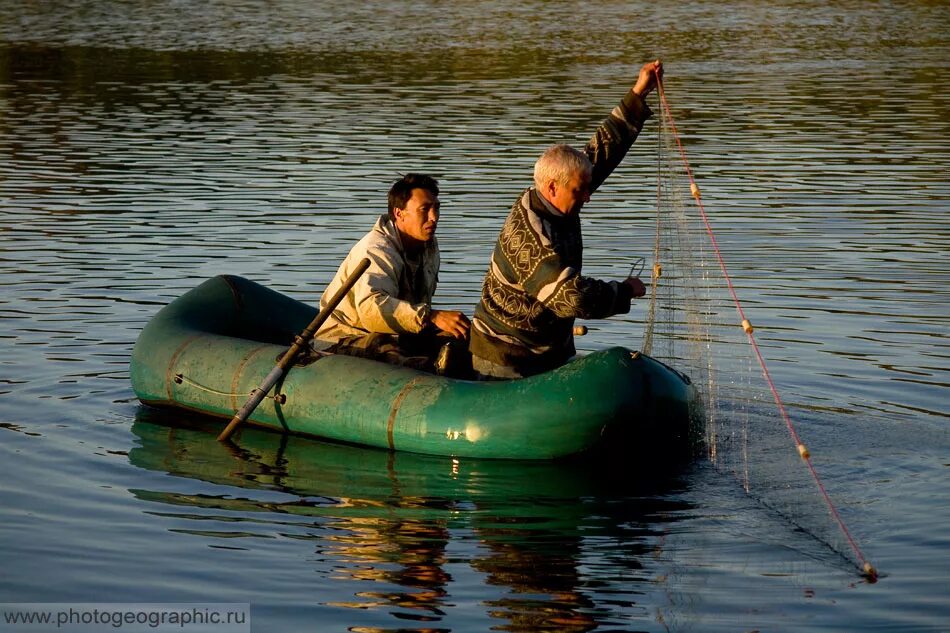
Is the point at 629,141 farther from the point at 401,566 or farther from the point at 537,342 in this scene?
the point at 401,566

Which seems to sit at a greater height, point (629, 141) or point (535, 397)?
point (629, 141)

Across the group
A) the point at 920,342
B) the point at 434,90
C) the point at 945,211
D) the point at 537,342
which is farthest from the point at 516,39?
the point at 537,342

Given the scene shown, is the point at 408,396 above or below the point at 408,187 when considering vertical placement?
below

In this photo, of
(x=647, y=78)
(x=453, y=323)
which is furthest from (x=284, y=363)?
(x=647, y=78)

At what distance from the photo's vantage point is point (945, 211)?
1525 cm

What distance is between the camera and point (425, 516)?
7727 millimetres

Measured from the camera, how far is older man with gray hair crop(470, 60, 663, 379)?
7.97 meters

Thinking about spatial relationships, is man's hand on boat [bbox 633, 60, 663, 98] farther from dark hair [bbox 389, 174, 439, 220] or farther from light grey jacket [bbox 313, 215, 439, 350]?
light grey jacket [bbox 313, 215, 439, 350]

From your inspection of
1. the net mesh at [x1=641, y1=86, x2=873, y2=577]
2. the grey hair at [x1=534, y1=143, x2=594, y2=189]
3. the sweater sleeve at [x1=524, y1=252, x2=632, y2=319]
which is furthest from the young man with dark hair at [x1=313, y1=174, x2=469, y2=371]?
the net mesh at [x1=641, y1=86, x2=873, y2=577]

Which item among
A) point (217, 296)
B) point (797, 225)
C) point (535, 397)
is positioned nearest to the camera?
point (535, 397)

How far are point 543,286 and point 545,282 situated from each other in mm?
23

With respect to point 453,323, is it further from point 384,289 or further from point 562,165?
point 562,165

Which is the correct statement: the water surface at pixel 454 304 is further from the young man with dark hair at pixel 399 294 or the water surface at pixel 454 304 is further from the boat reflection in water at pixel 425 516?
the young man with dark hair at pixel 399 294

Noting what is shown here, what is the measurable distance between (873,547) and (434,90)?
1854 cm
